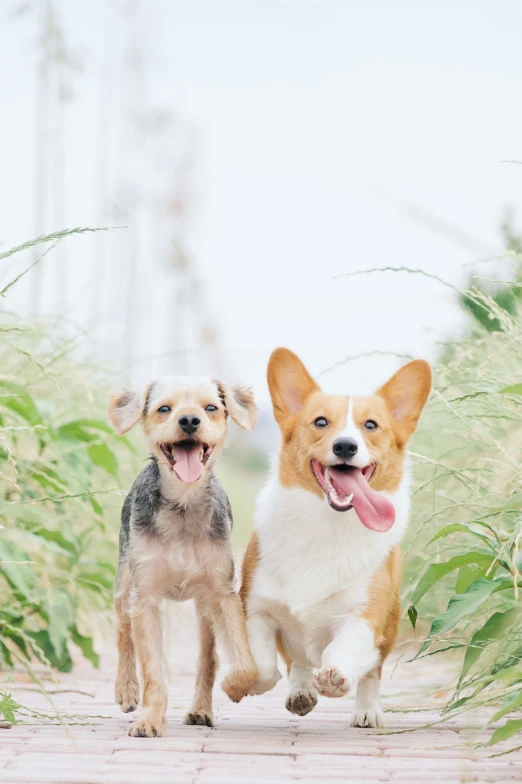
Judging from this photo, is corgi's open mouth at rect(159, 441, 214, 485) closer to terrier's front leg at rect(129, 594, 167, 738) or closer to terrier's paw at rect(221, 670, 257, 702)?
terrier's front leg at rect(129, 594, 167, 738)

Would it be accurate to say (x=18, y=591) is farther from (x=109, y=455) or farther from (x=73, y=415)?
(x=73, y=415)

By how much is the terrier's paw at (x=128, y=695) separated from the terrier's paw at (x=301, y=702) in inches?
24.1

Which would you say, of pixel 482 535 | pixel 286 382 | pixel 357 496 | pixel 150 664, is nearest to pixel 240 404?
pixel 286 382

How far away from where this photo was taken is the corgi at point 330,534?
11.5ft

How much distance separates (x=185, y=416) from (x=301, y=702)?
3.57 feet

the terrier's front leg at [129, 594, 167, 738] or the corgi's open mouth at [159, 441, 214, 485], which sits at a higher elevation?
the corgi's open mouth at [159, 441, 214, 485]

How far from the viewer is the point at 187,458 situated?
11.9 ft

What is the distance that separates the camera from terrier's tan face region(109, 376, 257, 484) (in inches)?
140

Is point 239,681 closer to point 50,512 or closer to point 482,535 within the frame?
point 482,535

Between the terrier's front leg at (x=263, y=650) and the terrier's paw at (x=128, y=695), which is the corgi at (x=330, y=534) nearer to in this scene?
the terrier's front leg at (x=263, y=650)

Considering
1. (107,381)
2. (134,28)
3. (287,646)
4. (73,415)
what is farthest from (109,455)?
(134,28)

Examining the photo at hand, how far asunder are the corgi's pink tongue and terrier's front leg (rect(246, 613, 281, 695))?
0.53 meters

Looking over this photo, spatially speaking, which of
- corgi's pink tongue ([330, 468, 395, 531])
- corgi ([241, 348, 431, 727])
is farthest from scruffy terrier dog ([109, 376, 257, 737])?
corgi's pink tongue ([330, 468, 395, 531])

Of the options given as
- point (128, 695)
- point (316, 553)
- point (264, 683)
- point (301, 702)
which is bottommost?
point (128, 695)
